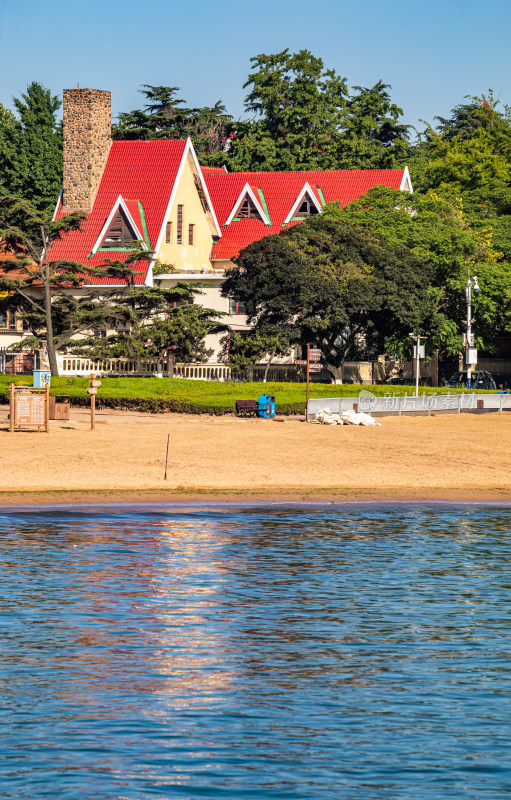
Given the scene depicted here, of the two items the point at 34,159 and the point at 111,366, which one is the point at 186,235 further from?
Answer: the point at 34,159

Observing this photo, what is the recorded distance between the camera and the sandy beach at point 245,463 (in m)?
30.2

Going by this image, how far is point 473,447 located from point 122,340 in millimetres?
25224

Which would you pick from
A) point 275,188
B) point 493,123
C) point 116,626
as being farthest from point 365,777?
point 493,123

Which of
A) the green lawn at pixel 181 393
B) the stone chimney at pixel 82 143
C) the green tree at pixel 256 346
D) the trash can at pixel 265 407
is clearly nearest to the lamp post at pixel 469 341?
the green lawn at pixel 181 393

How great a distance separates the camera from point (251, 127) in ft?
314

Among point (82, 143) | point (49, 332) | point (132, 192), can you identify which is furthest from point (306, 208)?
point (49, 332)

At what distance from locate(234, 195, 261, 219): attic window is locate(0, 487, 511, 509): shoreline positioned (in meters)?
47.8

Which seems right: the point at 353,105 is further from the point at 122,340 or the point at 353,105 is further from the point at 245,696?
the point at 245,696

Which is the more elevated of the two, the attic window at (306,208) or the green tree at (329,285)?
the attic window at (306,208)

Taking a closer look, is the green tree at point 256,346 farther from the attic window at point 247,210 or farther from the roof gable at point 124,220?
the attic window at point 247,210

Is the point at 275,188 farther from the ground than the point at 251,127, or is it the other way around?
the point at 251,127

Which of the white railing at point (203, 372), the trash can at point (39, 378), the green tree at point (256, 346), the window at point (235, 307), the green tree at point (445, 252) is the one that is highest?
the green tree at point (445, 252)

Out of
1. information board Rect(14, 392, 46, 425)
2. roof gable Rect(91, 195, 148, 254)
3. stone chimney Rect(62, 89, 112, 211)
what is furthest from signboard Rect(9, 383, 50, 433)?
stone chimney Rect(62, 89, 112, 211)

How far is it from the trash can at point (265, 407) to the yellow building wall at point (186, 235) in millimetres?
23924
